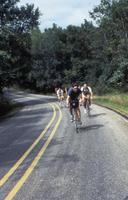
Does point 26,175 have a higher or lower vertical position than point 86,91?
lower

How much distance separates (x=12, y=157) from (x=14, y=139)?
5.17 meters

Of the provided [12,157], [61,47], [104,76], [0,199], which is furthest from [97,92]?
[0,199]

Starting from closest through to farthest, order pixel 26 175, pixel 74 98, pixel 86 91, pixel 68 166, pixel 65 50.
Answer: pixel 26 175
pixel 68 166
pixel 74 98
pixel 86 91
pixel 65 50

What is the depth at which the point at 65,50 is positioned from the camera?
100312 mm

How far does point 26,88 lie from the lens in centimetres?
11181

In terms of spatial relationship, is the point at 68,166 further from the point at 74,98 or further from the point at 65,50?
the point at 65,50

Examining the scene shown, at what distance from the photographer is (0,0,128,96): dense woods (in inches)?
2188

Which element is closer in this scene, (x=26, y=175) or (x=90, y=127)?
(x=26, y=175)

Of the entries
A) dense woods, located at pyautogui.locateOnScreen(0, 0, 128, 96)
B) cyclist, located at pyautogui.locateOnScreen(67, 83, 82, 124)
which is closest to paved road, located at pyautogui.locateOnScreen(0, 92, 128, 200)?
cyclist, located at pyautogui.locateOnScreen(67, 83, 82, 124)

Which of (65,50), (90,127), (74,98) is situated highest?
(65,50)

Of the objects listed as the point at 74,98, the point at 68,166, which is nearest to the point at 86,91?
the point at 74,98

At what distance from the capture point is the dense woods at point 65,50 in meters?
55.6

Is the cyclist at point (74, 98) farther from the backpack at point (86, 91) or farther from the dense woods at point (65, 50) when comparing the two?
the dense woods at point (65, 50)

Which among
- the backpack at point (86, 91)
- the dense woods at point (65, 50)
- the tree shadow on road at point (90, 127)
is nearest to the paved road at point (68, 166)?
the tree shadow on road at point (90, 127)
